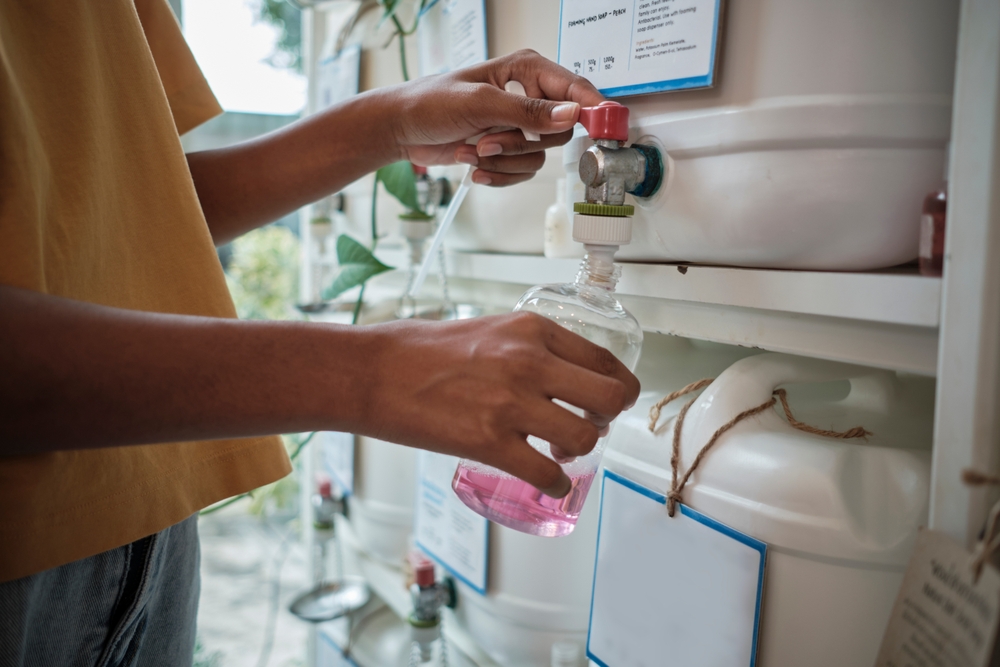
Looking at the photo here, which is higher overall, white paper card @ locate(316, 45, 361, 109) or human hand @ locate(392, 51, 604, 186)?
white paper card @ locate(316, 45, 361, 109)

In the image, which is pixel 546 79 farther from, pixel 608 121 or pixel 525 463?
pixel 525 463

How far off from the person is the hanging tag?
0.17 m

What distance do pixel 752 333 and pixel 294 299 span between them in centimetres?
181

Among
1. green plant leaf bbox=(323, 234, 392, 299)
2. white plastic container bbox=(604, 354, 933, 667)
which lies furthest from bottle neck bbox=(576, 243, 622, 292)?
green plant leaf bbox=(323, 234, 392, 299)

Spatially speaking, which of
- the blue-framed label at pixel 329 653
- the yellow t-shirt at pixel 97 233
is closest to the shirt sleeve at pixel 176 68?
the yellow t-shirt at pixel 97 233

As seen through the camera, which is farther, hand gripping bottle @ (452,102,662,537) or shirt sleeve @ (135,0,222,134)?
shirt sleeve @ (135,0,222,134)

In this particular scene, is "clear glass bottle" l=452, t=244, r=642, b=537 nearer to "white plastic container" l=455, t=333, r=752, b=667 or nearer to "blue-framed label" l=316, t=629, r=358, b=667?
"white plastic container" l=455, t=333, r=752, b=667

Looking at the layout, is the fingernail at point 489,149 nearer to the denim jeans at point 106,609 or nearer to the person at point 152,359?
the person at point 152,359

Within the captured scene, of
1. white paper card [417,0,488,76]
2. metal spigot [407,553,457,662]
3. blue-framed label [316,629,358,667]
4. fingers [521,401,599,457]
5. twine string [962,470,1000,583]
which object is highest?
white paper card [417,0,488,76]

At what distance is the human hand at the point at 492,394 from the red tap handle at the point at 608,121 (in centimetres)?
15

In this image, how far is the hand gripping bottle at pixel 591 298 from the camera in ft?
1.36

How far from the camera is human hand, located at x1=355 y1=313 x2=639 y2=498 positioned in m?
0.33

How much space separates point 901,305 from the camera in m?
0.34

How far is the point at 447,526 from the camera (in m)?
0.74
